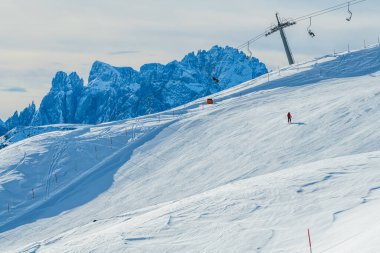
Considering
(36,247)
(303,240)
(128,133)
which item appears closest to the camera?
(303,240)

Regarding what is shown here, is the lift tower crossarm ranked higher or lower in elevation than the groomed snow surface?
higher

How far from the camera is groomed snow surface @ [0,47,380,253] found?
21.0 metres

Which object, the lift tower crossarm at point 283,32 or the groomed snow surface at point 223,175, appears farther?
the lift tower crossarm at point 283,32

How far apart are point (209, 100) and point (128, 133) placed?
34.7ft

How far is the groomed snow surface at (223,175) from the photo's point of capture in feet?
68.8

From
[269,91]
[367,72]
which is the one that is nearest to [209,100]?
[269,91]

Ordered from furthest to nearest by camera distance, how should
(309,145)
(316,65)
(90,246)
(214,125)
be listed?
(316,65) → (214,125) → (309,145) → (90,246)

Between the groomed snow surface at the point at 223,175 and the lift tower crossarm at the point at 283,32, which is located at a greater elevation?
the lift tower crossarm at the point at 283,32

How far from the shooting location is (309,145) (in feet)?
116

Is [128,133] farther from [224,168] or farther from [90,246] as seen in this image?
[90,246]

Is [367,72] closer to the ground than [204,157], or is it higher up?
higher up

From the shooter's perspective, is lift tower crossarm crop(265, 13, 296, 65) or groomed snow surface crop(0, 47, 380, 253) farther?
lift tower crossarm crop(265, 13, 296, 65)

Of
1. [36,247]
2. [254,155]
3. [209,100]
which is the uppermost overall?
[209,100]

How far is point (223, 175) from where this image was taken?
3466 cm
